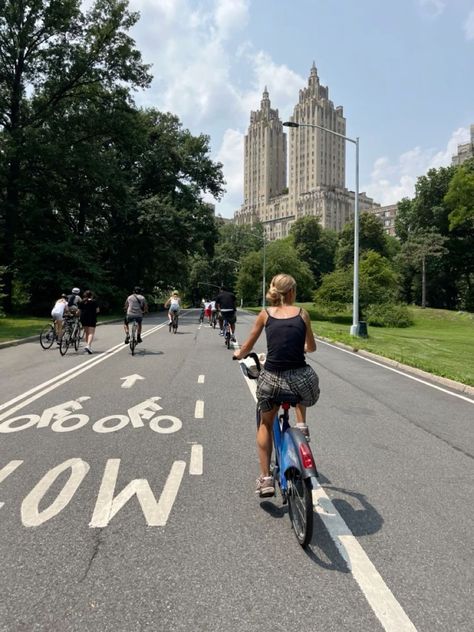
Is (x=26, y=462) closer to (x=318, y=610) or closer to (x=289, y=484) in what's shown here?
(x=289, y=484)

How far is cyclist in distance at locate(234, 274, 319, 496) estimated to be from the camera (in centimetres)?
388

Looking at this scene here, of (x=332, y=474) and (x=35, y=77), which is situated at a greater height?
(x=35, y=77)

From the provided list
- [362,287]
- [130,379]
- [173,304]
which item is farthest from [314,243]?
[130,379]

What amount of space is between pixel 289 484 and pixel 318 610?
105cm

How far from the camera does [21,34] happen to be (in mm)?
30922

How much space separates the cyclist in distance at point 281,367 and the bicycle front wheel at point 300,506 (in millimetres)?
371

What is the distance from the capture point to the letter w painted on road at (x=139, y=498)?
3760 mm

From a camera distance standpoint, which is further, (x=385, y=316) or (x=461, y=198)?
(x=461, y=198)

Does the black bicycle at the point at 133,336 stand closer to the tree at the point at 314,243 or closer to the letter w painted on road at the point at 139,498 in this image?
the letter w painted on road at the point at 139,498

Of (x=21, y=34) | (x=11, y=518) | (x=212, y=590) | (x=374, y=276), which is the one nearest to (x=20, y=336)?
(x=11, y=518)

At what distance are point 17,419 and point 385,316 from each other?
39.1 m

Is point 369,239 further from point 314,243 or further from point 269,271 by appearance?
point 269,271

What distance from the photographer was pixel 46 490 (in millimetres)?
4324

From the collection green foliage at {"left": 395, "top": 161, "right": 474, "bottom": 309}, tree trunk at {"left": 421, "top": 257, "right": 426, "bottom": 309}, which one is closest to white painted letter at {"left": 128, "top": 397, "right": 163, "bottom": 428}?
tree trunk at {"left": 421, "top": 257, "right": 426, "bottom": 309}
